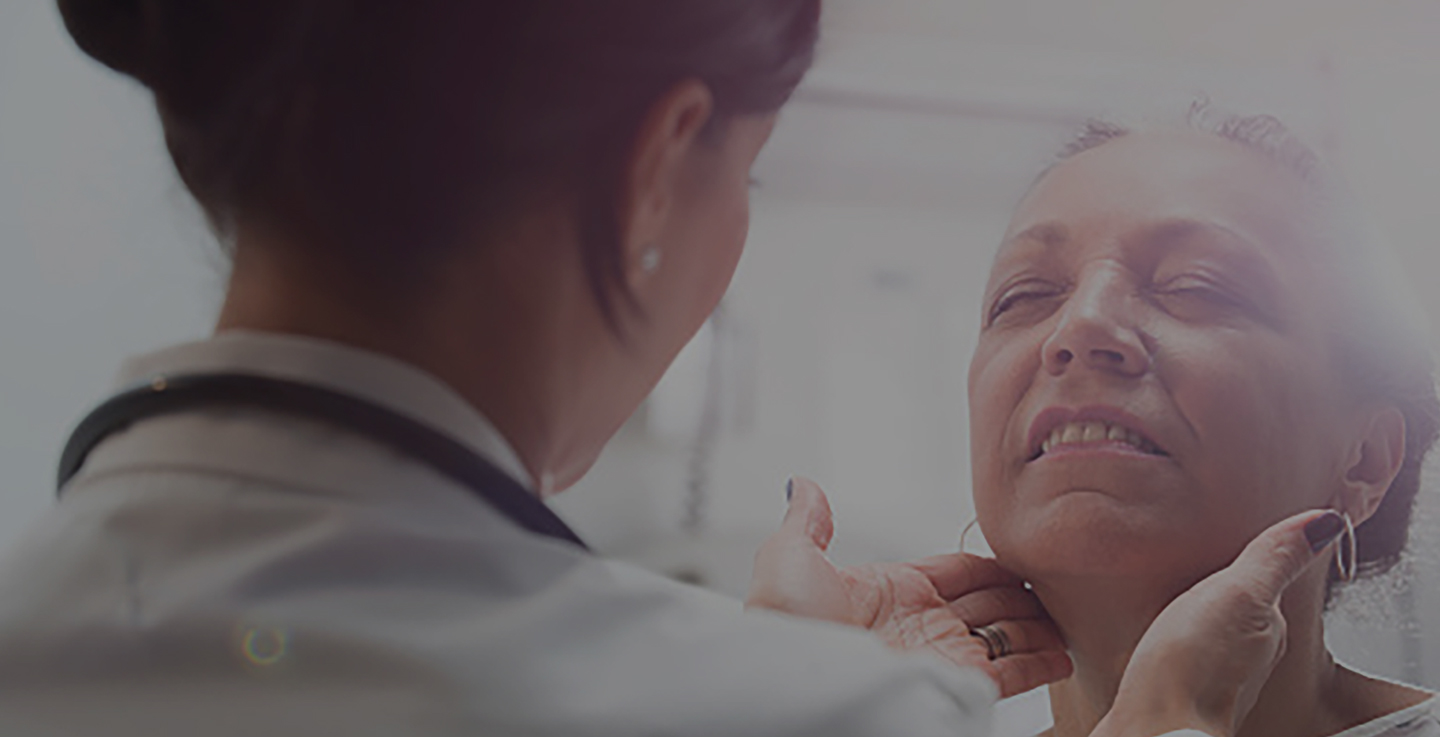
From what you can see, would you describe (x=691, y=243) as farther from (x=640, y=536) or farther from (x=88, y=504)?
(x=640, y=536)

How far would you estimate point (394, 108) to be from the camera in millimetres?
553

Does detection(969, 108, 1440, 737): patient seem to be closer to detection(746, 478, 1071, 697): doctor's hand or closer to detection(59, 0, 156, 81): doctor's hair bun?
detection(746, 478, 1071, 697): doctor's hand

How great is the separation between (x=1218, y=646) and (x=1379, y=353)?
0.31 m

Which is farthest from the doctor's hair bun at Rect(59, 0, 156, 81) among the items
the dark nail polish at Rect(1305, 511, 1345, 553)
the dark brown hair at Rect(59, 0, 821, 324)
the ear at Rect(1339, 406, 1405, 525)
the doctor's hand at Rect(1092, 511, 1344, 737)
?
the ear at Rect(1339, 406, 1405, 525)

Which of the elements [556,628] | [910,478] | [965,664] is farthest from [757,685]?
[910,478]

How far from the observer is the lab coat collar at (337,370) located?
1.74ft

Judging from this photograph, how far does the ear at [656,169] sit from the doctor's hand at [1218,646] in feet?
1.37

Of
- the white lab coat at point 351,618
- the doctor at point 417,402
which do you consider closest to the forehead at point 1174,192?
the doctor at point 417,402

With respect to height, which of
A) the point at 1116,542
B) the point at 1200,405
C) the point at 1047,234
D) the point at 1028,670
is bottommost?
the point at 1028,670

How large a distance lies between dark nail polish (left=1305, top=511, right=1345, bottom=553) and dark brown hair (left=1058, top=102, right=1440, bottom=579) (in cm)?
9

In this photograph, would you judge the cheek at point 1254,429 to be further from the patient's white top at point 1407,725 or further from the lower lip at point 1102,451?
the patient's white top at point 1407,725

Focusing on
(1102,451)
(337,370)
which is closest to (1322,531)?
(1102,451)

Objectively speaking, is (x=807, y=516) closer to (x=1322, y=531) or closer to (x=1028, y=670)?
(x=1028, y=670)

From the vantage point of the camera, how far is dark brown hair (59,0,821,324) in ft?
1.80
